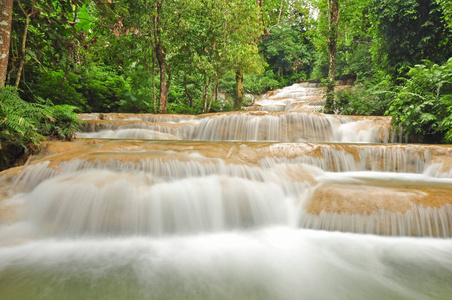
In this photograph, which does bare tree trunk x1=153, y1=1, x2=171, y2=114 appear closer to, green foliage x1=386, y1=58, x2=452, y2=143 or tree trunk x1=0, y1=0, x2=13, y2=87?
tree trunk x1=0, y1=0, x2=13, y2=87

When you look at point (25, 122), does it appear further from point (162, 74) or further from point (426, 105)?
point (426, 105)

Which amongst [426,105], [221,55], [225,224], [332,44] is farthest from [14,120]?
[332,44]

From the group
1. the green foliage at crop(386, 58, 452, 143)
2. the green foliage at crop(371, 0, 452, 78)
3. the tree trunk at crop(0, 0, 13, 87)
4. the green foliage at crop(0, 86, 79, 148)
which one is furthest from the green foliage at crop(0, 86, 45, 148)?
the green foliage at crop(371, 0, 452, 78)

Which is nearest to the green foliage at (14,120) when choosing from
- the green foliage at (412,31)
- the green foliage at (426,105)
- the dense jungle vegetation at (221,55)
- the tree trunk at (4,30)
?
the tree trunk at (4,30)

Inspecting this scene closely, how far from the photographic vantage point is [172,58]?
11312 millimetres

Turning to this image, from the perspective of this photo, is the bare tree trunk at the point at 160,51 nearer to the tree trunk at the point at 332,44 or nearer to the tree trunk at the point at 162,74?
the tree trunk at the point at 162,74

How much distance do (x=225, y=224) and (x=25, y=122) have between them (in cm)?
339

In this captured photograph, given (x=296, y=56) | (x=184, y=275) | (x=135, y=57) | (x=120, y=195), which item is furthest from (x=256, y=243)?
(x=296, y=56)

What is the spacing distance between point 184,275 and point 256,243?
103 centimetres

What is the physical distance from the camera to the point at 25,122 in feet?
12.2

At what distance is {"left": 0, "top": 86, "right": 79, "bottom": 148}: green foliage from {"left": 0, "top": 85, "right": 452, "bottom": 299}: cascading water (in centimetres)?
42

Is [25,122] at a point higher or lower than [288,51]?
lower

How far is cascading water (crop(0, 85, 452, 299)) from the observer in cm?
205

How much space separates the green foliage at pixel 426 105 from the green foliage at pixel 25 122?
308 inches
